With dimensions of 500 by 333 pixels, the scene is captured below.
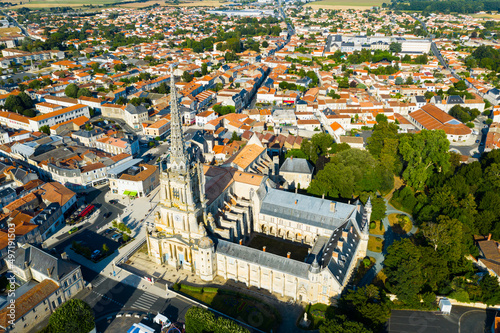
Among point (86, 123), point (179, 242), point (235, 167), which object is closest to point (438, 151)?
point (235, 167)

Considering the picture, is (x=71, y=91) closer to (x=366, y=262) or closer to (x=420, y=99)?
(x=366, y=262)

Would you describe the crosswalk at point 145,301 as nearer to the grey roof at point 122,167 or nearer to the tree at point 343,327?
the tree at point 343,327

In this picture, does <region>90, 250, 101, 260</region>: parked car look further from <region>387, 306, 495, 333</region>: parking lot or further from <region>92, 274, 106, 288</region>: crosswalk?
<region>387, 306, 495, 333</region>: parking lot

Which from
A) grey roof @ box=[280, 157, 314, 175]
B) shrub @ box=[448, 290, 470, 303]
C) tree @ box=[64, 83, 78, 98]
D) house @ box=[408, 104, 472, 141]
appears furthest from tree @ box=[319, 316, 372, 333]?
tree @ box=[64, 83, 78, 98]

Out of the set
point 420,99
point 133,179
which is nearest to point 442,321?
point 133,179

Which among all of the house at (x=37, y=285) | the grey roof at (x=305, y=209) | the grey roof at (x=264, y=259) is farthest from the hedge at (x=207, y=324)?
the grey roof at (x=305, y=209)

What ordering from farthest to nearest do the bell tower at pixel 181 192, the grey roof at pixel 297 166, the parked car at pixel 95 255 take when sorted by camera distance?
the grey roof at pixel 297 166, the parked car at pixel 95 255, the bell tower at pixel 181 192

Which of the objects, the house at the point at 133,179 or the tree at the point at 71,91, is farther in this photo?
the tree at the point at 71,91

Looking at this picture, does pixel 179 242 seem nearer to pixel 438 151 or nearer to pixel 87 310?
pixel 87 310
